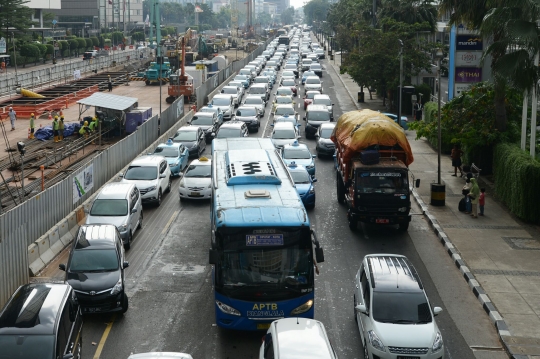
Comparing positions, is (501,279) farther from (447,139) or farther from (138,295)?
(447,139)

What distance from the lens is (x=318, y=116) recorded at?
4359cm

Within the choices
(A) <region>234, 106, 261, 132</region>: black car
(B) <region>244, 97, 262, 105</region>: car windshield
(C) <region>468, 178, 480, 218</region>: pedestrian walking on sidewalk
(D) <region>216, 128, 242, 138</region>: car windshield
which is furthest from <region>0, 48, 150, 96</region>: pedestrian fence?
(C) <region>468, 178, 480, 218</region>: pedestrian walking on sidewalk

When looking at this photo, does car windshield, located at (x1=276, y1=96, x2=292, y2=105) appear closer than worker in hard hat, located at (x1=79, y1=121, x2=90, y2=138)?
No

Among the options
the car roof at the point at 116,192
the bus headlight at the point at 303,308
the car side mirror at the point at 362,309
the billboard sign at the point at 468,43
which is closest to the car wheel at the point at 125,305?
the bus headlight at the point at 303,308

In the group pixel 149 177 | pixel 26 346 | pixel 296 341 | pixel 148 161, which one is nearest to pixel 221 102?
pixel 148 161

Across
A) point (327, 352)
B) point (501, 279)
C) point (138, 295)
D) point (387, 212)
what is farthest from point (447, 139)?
point (327, 352)

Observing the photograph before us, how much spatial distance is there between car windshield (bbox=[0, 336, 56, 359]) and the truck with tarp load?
41.6 ft

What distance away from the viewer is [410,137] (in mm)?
44125

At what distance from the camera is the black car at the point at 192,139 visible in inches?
1465

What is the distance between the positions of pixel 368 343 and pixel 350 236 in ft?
32.2

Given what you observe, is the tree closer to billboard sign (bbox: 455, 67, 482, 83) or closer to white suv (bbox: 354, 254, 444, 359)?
billboard sign (bbox: 455, 67, 482, 83)

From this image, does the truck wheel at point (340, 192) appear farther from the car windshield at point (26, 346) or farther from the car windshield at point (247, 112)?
the car windshield at point (247, 112)

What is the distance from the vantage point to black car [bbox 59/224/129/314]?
54.9 feet

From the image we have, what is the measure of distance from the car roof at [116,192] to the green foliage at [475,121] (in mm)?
13533
